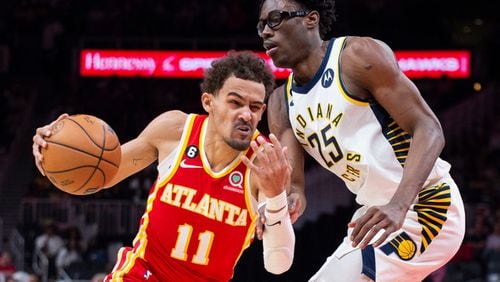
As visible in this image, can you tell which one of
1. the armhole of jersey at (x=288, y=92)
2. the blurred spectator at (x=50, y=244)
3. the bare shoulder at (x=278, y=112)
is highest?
the armhole of jersey at (x=288, y=92)

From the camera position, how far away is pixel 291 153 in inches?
197

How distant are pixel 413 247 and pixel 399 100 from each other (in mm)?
757

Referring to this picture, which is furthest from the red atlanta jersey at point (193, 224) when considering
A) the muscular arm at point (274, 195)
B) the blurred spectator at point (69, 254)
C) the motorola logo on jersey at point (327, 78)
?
the blurred spectator at point (69, 254)

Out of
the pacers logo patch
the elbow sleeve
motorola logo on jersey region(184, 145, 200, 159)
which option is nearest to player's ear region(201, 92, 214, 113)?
motorola logo on jersey region(184, 145, 200, 159)

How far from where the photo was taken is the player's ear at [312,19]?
4.88 meters

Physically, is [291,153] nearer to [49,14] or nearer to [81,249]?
[81,249]

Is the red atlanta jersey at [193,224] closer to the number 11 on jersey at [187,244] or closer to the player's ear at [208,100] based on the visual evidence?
the number 11 on jersey at [187,244]

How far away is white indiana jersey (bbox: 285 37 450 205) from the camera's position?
4.60 metres

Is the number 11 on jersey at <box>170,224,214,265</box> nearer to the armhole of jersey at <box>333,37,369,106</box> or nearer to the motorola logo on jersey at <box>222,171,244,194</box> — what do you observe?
the motorola logo on jersey at <box>222,171,244,194</box>

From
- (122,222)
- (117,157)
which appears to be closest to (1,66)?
(122,222)

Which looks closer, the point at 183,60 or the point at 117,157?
the point at 117,157

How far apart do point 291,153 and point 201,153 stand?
19.5 inches

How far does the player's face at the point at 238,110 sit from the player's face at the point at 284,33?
0.63 ft

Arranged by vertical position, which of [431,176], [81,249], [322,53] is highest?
[322,53]
